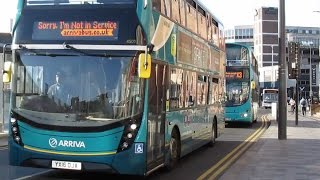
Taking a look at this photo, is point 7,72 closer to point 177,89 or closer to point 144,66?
point 144,66

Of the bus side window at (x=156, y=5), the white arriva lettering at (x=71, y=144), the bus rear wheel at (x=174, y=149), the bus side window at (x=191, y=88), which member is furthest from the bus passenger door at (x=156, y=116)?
the bus side window at (x=191, y=88)

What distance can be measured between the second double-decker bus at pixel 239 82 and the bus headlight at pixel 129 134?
19.0 m

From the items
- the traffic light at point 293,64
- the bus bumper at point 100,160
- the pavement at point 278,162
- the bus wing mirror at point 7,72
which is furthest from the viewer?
the traffic light at point 293,64

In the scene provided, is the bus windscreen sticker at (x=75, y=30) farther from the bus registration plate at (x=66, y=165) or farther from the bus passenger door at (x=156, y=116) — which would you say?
the bus registration plate at (x=66, y=165)

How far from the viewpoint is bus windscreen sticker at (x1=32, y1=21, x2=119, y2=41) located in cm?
885

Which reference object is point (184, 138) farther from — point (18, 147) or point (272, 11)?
point (272, 11)

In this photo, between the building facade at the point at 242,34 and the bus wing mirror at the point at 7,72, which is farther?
the building facade at the point at 242,34

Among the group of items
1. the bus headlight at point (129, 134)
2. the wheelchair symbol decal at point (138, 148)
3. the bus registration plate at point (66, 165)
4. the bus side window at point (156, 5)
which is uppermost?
the bus side window at point (156, 5)

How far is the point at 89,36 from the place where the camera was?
888 centimetres

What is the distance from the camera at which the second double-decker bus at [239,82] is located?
2736 cm

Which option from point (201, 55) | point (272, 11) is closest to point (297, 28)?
point (272, 11)

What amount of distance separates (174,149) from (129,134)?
2812mm

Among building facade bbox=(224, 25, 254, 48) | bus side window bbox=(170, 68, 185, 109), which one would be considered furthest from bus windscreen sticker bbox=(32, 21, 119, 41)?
building facade bbox=(224, 25, 254, 48)

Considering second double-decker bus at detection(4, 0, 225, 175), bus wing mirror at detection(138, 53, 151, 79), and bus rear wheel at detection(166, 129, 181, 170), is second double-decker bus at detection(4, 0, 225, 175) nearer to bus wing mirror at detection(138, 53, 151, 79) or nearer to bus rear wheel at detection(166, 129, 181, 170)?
bus wing mirror at detection(138, 53, 151, 79)
